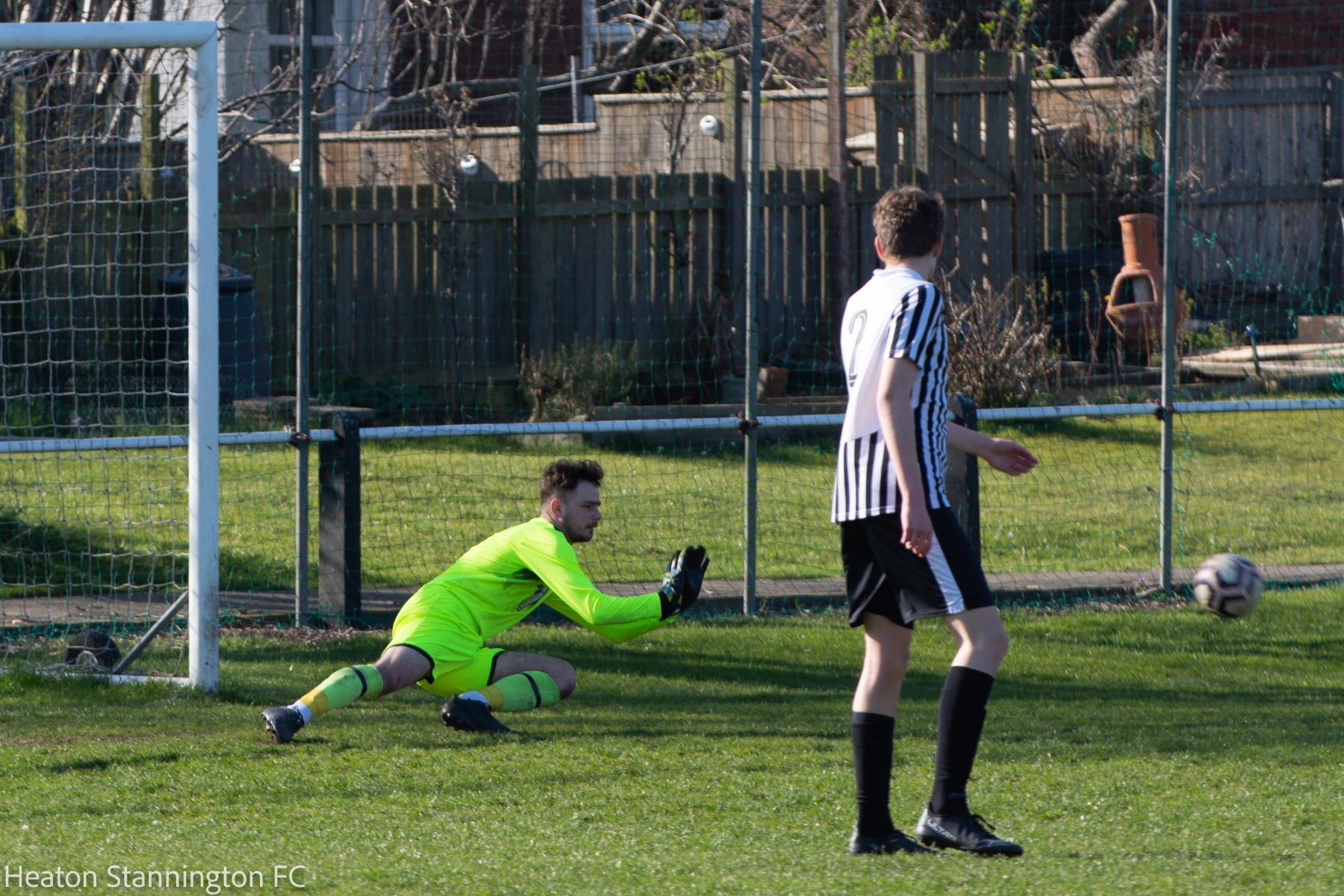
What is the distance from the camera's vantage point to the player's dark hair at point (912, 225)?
471 cm

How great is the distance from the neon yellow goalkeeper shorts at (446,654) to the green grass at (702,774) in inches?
8.0

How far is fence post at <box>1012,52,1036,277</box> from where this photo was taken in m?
12.8

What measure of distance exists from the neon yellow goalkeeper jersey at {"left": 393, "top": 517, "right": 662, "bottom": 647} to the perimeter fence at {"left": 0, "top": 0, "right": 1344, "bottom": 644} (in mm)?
1902

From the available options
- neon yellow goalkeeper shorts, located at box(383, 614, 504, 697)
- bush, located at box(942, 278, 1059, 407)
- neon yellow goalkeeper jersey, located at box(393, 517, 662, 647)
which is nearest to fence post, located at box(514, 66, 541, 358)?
bush, located at box(942, 278, 1059, 407)

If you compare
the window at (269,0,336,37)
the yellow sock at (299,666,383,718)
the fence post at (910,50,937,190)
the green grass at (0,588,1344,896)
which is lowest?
the green grass at (0,588,1344,896)

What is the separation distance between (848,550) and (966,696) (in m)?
0.53

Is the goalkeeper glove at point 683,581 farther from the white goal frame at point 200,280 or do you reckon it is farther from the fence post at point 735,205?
the fence post at point 735,205

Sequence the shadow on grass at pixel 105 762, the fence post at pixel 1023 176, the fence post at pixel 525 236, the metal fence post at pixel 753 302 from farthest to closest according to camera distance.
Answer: the fence post at pixel 525 236 → the fence post at pixel 1023 176 → the metal fence post at pixel 753 302 → the shadow on grass at pixel 105 762

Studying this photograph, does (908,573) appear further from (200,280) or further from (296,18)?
(296,18)

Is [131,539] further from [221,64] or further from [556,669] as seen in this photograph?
[221,64]

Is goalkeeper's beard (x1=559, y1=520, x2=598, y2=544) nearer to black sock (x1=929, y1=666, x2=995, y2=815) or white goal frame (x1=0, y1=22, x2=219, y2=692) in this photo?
white goal frame (x1=0, y1=22, x2=219, y2=692)

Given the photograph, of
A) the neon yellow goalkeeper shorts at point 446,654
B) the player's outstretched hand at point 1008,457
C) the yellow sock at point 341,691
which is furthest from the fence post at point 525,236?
the player's outstretched hand at point 1008,457

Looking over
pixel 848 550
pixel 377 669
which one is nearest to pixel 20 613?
pixel 377 669

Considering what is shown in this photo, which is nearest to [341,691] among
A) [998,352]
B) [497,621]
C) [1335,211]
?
[497,621]
